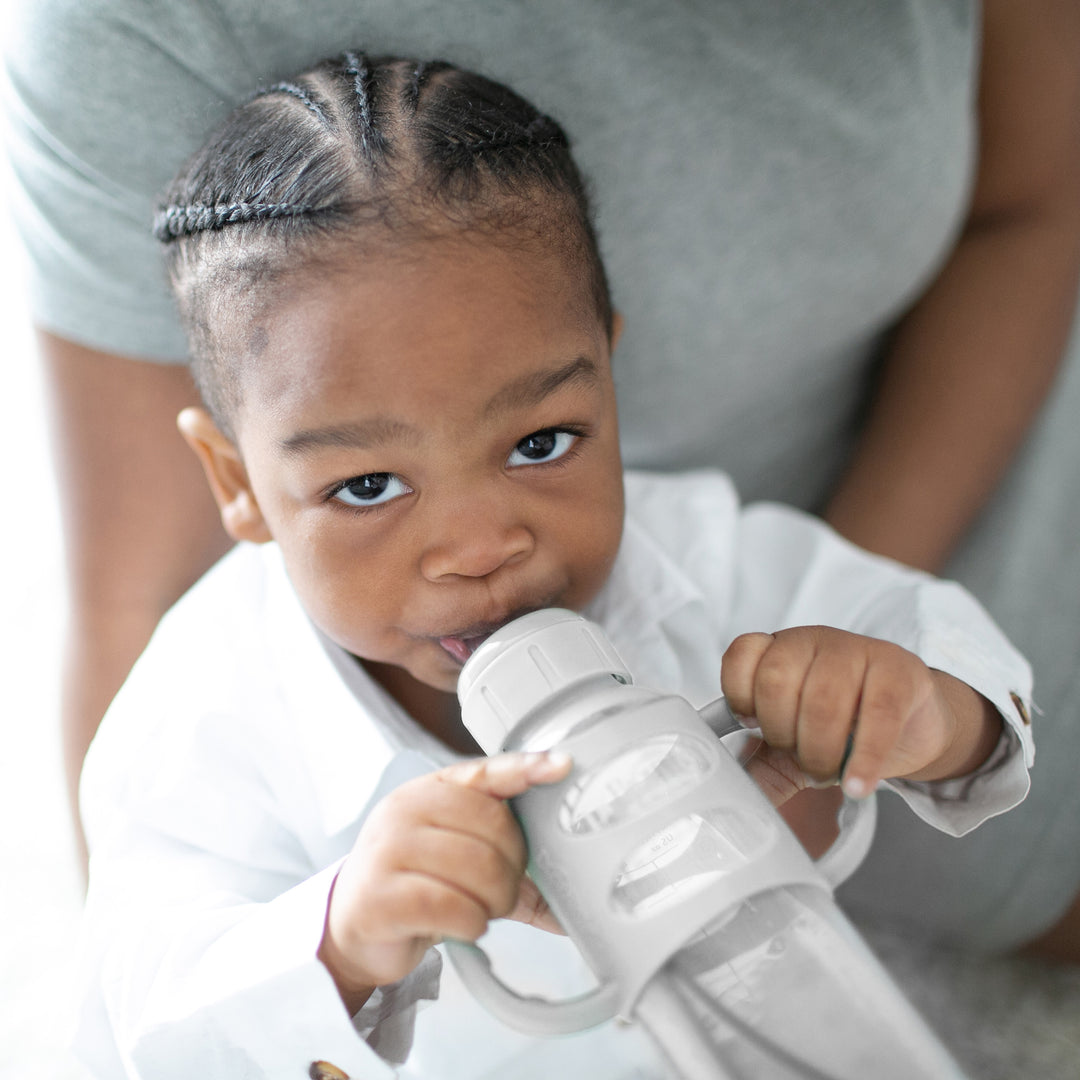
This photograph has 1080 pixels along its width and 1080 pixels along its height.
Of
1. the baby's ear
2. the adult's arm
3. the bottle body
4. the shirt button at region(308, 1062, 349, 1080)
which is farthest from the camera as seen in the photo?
the adult's arm

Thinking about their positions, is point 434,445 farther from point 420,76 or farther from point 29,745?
point 29,745

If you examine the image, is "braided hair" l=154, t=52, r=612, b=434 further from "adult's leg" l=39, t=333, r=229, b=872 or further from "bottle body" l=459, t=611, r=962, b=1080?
Answer: "bottle body" l=459, t=611, r=962, b=1080

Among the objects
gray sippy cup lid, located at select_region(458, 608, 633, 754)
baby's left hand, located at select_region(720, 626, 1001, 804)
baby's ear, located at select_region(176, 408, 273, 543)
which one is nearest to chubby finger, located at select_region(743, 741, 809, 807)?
baby's left hand, located at select_region(720, 626, 1001, 804)

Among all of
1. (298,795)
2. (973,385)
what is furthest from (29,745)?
(973,385)

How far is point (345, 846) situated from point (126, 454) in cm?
35

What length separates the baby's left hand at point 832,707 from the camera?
46cm

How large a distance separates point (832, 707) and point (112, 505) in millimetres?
555

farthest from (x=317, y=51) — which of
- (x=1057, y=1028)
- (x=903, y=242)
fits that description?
(x=1057, y=1028)

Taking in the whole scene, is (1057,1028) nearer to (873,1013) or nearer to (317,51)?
(873,1013)

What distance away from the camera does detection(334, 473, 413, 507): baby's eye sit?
508mm

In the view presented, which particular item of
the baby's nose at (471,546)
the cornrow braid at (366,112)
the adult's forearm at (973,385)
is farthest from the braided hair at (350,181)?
the adult's forearm at (973,385)

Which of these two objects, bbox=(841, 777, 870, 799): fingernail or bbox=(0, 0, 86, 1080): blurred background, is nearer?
bbox=(841, 777, 870, 799): fingernail

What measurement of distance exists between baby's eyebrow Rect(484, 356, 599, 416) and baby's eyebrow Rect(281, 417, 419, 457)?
44 mm

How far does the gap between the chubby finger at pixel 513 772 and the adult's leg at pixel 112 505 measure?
45 cm
